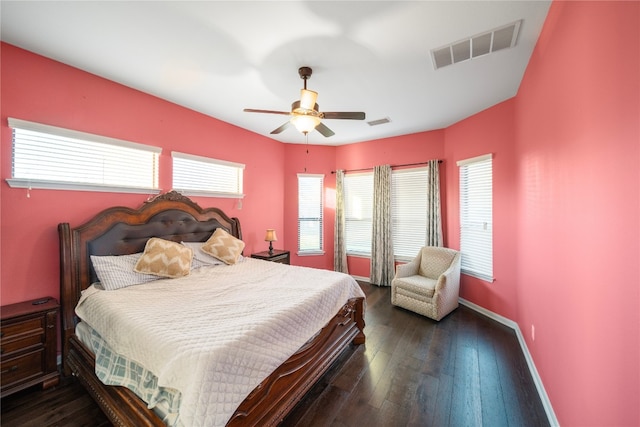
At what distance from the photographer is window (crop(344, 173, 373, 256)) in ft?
16.9

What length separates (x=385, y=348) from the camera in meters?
2.75

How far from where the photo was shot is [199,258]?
10.6ft

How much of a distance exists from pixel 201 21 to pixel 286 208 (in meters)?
3.61

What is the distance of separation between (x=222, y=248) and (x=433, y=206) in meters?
3.48

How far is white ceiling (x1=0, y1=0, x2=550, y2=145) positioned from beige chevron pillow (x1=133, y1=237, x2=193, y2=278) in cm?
186

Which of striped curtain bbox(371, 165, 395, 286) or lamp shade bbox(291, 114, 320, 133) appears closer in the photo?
lamp shade bbox(291, 114, 320, 133)

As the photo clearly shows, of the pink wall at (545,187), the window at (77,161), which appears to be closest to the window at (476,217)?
the pink wall at (545,187)

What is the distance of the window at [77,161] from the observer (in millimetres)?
2254

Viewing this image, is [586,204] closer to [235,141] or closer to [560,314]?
[560,314]

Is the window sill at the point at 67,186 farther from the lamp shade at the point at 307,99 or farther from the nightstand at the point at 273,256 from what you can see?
the lamp shade at the point at 307,99

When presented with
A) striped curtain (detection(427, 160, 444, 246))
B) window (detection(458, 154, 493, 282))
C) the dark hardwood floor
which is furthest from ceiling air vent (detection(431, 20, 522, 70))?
the dark hardwood floor

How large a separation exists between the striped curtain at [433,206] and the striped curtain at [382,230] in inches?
28.3

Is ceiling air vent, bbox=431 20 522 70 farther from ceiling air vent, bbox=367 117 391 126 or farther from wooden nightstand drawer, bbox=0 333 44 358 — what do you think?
wooden nightstand drawer, bbox=0 333 44 358

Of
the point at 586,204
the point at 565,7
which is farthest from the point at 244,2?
the point at 586,204
